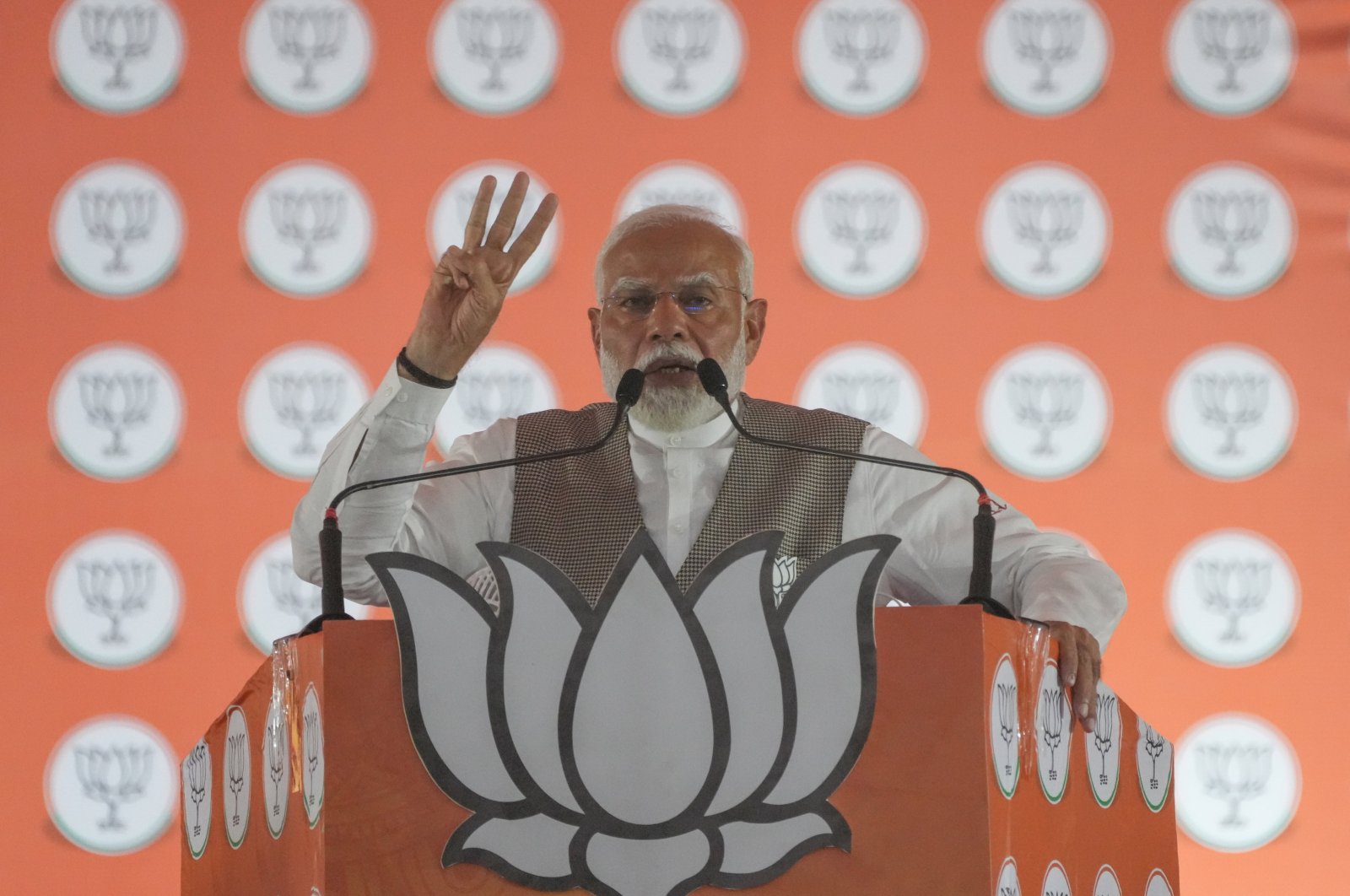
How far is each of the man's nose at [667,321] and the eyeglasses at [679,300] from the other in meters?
0.01

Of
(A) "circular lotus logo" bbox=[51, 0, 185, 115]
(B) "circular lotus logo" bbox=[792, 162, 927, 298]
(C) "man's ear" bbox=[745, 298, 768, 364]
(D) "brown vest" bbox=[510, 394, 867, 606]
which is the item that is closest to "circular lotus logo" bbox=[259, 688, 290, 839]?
(D) "brown vest" bbox=[510, 394, 867, 606]

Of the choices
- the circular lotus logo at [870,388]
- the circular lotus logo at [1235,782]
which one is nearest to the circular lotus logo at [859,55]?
the circular lotus logo at [870,388]

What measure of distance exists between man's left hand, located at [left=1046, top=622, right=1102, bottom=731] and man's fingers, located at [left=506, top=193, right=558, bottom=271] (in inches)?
25.7

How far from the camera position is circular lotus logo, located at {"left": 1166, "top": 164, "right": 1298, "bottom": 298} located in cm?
265

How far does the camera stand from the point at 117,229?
102 inches

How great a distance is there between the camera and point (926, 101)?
2.68 m

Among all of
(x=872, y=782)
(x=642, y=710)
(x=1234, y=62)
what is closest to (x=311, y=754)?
(x=642, y=710)

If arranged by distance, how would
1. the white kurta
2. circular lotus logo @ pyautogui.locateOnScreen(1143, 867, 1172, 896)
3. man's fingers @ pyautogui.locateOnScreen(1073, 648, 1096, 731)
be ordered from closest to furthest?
man's fingers @ pyautogui.locateOnScreen(1073, 648, 1096, 731), circular lotus logo @ pyautogui.locateOnScreen(1143, 867, 1172, 896), the white kurta

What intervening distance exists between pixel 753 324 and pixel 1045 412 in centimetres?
84

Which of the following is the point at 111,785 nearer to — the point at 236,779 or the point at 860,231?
the point at 236,779

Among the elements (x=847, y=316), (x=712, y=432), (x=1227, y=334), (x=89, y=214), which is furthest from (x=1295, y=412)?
(x=89, y=214)

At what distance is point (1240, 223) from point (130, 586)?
2035 mm

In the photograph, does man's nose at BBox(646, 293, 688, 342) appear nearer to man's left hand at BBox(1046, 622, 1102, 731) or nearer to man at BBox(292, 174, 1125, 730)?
man at BBox(292, 174, 1125, 730)

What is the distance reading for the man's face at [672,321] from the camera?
5.78 ft
